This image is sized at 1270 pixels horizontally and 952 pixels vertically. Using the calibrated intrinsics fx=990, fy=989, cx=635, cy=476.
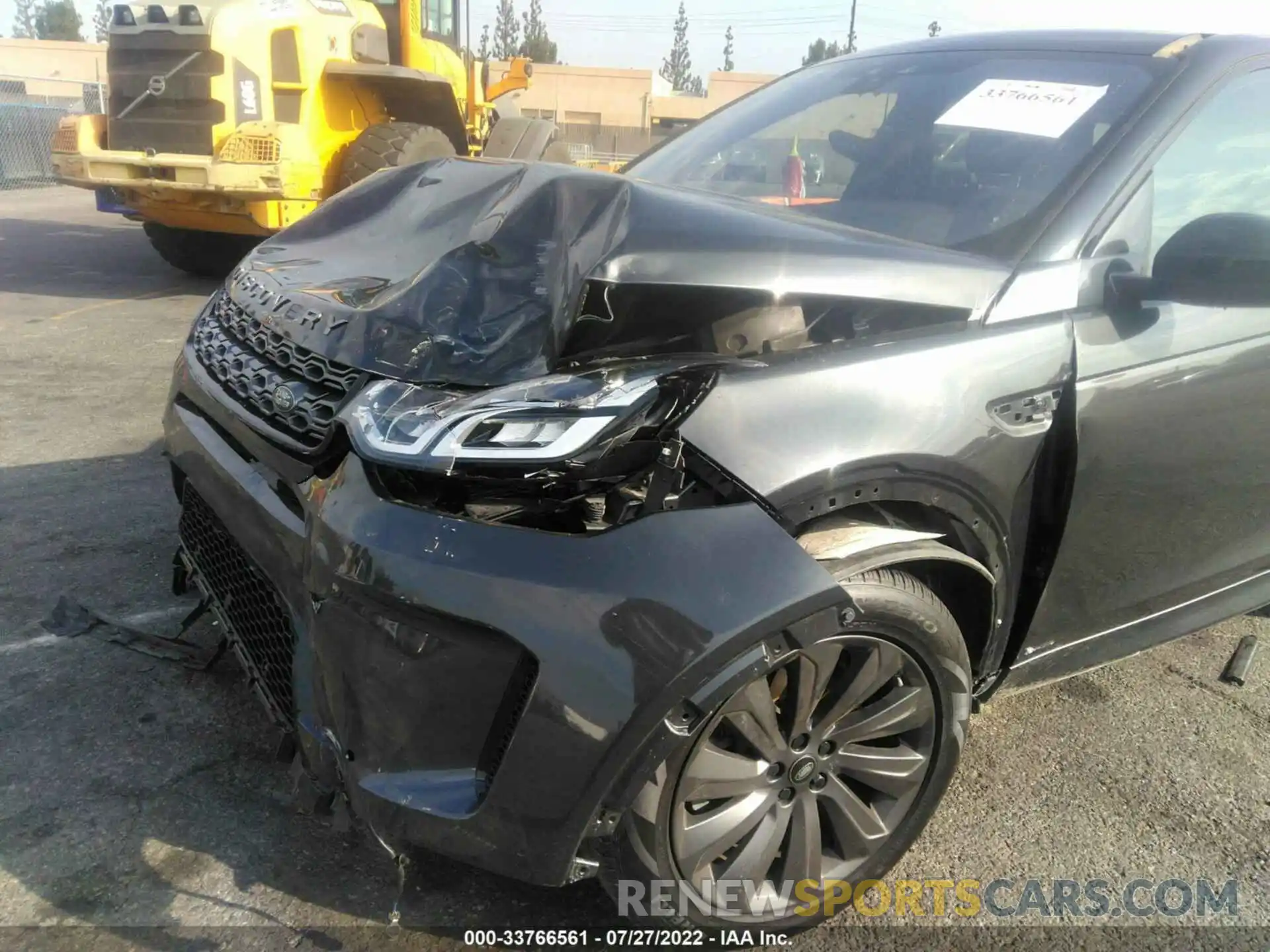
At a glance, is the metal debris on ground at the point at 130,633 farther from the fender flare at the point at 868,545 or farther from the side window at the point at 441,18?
the side window at the point at 441,18

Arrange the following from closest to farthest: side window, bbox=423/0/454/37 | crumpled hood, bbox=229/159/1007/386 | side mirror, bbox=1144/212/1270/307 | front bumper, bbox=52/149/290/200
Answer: crumpled hood, bbox=229/159/1007/386
side mirror, bbox=1144/212/1270/307
front bumper, bbox=52/149/290/200
side window, bbox=423/0/454/37

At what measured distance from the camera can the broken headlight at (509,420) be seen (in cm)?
165

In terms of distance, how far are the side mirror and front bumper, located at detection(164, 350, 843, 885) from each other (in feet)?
3.72

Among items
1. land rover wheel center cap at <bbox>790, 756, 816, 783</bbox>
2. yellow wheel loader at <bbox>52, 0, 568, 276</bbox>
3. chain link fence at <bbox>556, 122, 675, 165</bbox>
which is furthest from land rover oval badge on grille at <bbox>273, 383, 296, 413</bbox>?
chain link fence at <bbox>556, 122, 675, 165</bbox>

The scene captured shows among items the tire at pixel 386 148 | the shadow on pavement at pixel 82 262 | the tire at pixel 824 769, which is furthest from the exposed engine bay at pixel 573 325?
the shadow on pavement at pixel 82 262

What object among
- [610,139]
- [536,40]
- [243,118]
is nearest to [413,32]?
[243,118]

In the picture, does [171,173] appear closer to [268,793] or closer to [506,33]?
[268,793]

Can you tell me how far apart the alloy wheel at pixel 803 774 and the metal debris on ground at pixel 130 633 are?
1.58m

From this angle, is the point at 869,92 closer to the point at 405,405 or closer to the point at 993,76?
the point at 993,76

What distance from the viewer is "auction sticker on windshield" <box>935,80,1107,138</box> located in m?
2.39

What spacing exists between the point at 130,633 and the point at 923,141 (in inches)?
106

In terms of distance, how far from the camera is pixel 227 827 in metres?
2.24

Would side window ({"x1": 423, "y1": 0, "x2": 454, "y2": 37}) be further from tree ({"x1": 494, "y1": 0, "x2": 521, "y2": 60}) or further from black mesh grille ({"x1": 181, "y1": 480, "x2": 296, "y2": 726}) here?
tree ({"x1": 494, "y1": 0, "x2": 521, "y2": 60})

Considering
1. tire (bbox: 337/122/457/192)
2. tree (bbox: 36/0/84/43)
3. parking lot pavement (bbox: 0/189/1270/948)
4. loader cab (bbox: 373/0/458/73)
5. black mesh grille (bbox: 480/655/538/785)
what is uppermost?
tree (bbox: 36/0/84/43)
